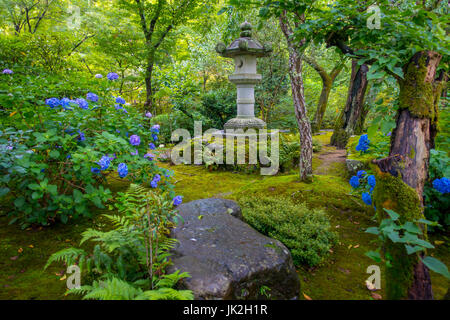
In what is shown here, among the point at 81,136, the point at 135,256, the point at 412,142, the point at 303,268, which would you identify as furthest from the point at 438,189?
the point at 81,136

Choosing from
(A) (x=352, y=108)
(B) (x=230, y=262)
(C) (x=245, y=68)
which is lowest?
(B) (x=230, y=262)

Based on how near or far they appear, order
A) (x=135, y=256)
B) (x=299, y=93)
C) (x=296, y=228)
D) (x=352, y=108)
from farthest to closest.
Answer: (x=352, y=108)
(x=299, y=93)
(x=296, y=228)
(x=135, y=256)

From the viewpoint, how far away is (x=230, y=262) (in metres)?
1.70

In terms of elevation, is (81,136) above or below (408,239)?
above

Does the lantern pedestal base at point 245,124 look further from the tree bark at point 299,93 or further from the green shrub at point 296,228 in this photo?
the green shrub at point 296,228

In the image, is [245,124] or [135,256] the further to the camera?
[245,124]

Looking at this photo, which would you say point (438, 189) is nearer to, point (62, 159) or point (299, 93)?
point (299, 93)

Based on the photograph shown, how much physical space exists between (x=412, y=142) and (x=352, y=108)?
6931mm

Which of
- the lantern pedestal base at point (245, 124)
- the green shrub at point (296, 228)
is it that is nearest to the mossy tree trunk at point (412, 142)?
the green shrub at point (296, 228)

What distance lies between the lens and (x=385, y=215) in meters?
1.51

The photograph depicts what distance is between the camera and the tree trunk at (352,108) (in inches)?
293

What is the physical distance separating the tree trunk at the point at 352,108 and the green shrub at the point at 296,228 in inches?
239
